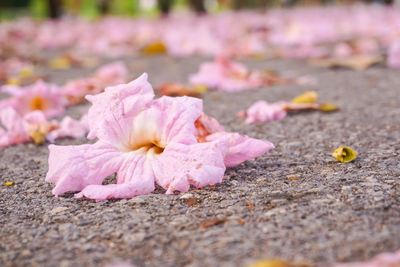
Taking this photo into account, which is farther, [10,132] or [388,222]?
[10,132]

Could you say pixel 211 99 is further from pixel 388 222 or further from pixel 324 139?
pixel 388 222

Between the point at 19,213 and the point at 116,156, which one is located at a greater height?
the point at 116,156

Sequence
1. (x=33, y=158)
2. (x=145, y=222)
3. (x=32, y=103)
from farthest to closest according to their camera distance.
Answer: (x=32, y=103) → (x=33, y=158) → (x=145, y=222)

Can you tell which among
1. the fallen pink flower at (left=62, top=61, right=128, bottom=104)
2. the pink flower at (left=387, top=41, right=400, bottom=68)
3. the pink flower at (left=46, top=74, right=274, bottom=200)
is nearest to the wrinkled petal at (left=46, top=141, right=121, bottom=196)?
the pink flower at (left=46, top=74, right=274, bottom=200)

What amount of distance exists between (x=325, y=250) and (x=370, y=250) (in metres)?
0.09

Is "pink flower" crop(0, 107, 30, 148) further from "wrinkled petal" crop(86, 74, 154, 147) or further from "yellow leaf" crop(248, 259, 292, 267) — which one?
"yellow leaf" crop(248, 259, 292, 267)

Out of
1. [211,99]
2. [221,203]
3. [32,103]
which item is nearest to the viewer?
[221,203]

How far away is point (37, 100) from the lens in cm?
266

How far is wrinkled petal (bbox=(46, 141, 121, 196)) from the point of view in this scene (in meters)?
1.43

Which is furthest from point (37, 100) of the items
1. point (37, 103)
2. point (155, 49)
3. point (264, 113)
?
point (155, 49)

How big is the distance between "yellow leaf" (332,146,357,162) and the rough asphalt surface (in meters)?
0.04

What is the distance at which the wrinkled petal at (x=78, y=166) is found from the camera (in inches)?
56.5

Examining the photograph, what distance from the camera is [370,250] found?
108cm

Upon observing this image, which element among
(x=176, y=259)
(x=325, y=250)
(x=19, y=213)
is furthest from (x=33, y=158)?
(x=325, y=250)
